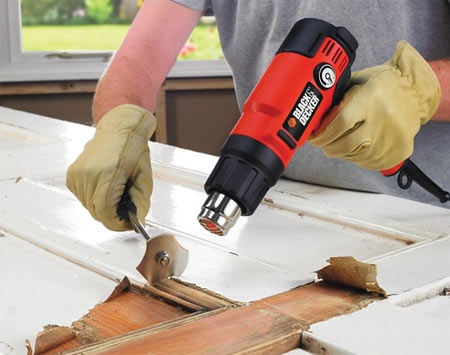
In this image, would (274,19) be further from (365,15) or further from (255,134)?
(255,134)

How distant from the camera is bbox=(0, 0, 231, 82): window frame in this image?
299cm

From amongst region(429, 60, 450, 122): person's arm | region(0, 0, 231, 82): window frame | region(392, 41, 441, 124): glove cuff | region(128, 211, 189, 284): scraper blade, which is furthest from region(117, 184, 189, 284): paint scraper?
region(0, 0, 231, 82): window frame

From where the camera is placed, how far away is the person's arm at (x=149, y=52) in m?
1.33

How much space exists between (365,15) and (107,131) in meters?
0.55

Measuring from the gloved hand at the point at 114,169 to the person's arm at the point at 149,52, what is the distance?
0.95ft

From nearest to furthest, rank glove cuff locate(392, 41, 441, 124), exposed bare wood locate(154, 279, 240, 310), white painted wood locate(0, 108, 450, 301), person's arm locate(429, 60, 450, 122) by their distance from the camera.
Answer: exposed bare wood locate(154, 279, 240, 310)
white painted wood locate(0, 108, 450, 301)
glove cuff locate(392, 41, 441, 124)
person's arm locate(429, 60, 450, 122)

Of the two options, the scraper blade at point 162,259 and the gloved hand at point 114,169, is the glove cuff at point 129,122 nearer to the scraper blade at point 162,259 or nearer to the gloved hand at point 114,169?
the gloved hand at point 114,169

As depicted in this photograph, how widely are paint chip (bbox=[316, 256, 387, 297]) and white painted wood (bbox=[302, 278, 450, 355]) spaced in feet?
0.09

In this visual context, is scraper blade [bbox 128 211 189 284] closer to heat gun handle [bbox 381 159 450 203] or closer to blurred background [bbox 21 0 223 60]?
heat gun handle [bbox 381 159 450 203]

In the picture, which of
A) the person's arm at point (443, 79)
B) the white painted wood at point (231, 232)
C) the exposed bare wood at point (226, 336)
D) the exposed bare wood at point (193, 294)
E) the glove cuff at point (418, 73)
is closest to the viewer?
the exposed bare wood at point (226, 336)

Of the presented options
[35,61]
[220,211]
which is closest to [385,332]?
[220,211]

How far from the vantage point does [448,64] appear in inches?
43.3

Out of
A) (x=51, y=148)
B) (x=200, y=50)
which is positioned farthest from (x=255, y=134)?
(x=200, y=50)

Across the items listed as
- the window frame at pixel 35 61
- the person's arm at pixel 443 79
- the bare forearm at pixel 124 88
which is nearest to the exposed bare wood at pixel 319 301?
the person's arm at pixel 443 79
